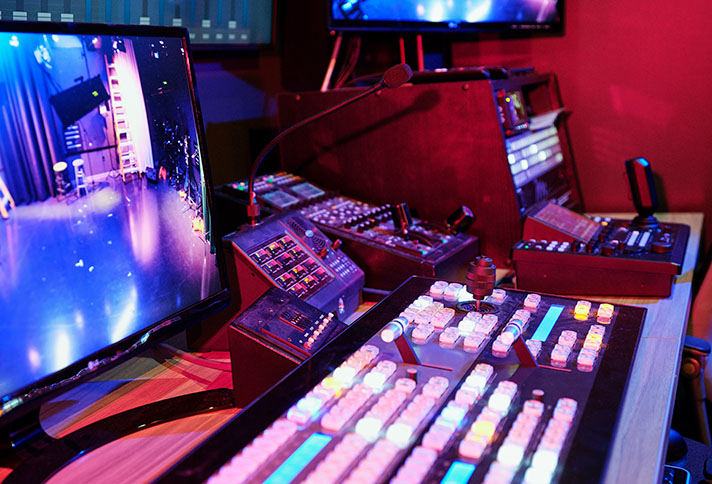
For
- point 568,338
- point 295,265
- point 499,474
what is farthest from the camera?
point 295,265

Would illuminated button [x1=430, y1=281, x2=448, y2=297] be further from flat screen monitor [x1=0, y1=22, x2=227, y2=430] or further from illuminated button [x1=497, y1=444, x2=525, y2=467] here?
illuminated button [x1=497, y1=444, x2=525, y2=467]

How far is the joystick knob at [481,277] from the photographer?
0.98 meters

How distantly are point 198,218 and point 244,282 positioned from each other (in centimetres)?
18

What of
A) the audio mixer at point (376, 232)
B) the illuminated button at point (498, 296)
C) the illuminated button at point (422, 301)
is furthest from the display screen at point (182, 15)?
the illuminated button at point (498, 296)

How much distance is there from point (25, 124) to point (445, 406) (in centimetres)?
58

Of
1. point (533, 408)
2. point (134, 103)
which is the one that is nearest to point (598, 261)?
point (533, 408)

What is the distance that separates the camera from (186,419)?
93 cm

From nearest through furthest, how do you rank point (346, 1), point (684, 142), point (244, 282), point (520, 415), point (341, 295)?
point (520, 415)
point (244, 282)
point (341, 295)
point (346, 1)
point (684, 142)

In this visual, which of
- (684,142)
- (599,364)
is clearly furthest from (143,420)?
(684,142)

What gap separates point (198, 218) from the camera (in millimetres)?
1029

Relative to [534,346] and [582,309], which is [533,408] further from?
[582,309]

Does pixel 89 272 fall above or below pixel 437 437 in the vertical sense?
above

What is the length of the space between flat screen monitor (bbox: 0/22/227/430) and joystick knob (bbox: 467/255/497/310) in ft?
1.38

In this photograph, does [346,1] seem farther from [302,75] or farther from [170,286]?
[170,286]
